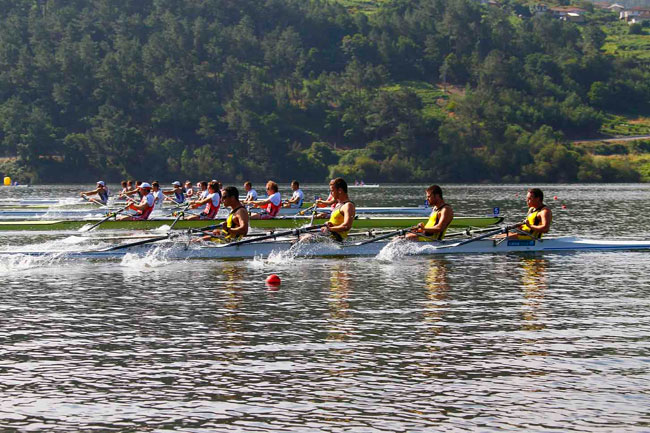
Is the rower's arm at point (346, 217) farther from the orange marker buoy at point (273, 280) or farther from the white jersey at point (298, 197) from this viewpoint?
the white jersey at point (298, 197)

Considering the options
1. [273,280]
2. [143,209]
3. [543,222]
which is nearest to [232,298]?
[273,280]

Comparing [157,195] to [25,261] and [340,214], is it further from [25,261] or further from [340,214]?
[340,214]

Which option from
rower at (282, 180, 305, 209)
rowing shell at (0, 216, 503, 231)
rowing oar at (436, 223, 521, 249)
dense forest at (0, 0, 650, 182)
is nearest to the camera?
rowing oar at (436, 223, 521, 249)

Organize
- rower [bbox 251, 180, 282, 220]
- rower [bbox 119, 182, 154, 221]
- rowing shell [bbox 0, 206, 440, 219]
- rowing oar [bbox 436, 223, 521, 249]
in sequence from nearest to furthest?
rowing oar [bbox 436, 223, 521, 249], rower [bbox 119, 182, 154, 221], rower [bbox 251, 180, 282, 220], rowing shell [bbox 0, 206, 440, 219]

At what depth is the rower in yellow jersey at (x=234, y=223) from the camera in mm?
25641

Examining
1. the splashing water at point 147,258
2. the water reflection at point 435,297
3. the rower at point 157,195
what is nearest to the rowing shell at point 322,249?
the splashing water at point 147,258

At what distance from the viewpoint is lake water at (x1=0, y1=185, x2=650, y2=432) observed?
37.3ft

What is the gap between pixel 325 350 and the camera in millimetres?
14742

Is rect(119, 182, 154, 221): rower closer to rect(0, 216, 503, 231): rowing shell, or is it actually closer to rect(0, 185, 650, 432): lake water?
rect(0, 216, 503, 231): rowing shell

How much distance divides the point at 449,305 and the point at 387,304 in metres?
1.22

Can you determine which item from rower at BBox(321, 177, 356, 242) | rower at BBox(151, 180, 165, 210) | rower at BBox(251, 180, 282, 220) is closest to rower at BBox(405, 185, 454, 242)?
rower at BBox(321, 177, 356, 242)

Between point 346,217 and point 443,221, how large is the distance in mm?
2660

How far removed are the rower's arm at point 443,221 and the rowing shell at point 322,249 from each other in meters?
0.51

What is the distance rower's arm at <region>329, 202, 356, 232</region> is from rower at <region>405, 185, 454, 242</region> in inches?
76.3
